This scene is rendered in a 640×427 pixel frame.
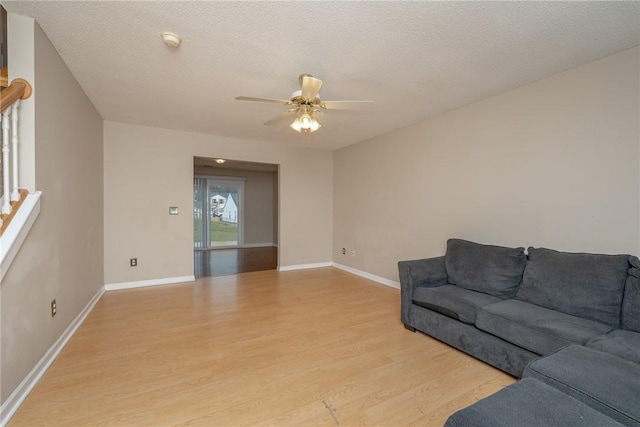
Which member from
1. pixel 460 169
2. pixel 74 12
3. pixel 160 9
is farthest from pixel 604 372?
pixel 74 12

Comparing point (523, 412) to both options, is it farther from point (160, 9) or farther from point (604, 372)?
point (160, 9)

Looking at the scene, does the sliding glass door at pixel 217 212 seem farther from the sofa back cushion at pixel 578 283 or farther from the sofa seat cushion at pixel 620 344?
the sofa seat cushion at pixel 620 344

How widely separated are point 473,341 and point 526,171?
1.76 metres

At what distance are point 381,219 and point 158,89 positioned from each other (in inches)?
140

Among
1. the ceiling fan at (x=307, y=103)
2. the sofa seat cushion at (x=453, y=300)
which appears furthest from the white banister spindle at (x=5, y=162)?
the sofa seat cushion at (x=453, y=300)

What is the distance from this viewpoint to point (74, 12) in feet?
6.17

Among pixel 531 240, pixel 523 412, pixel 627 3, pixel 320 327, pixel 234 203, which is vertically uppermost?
pixel 627 3

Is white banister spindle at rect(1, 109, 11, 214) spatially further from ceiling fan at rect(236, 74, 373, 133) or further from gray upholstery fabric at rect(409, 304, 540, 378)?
gray upholstery fabric at rect(409, 304, 540, 378)

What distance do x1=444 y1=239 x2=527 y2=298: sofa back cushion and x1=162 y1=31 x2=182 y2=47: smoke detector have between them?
10.6 ft

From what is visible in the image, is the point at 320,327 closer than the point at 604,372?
No

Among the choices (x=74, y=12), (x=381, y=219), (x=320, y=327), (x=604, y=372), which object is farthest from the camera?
(x=381, y=219)

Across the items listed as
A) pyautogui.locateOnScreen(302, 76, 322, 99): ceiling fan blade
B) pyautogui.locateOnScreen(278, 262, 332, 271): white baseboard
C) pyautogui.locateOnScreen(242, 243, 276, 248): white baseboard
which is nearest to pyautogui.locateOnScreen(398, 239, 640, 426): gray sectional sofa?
pyautogui.locateOnScreen(302, 76, 322, 99): ceiling fan blade

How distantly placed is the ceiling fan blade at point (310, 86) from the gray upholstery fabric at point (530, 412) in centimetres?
220

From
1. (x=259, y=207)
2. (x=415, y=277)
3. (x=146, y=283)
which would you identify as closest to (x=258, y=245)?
(x=259, y=207)
